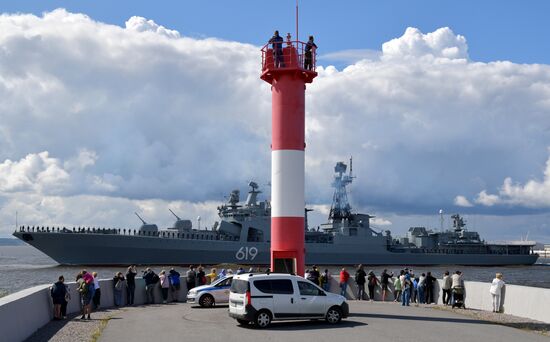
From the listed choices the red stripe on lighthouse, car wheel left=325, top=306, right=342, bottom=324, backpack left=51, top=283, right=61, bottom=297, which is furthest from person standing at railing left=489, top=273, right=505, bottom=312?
backpack left=51, top=283, right=61, bottom=297

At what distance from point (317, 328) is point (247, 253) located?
56.2 m

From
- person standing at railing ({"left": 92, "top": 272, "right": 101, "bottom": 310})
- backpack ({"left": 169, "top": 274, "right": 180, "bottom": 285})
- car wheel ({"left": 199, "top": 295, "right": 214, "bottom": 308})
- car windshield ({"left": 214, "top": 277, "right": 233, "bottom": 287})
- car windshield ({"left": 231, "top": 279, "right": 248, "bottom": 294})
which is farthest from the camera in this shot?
backpack ({"left": 169, "top": 274, "right": 180, "bottom": 285})

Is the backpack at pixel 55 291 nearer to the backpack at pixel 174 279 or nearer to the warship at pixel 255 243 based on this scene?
the backpack at pixel 174 279

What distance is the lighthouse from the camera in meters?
20.2

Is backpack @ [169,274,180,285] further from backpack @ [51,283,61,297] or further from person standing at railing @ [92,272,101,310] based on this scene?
backpack @ [51,283,61,297]

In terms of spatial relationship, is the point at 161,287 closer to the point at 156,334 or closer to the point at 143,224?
the point at 156,334

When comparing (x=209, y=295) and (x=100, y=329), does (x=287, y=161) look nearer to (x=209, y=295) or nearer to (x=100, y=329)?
(x=209, y=295)

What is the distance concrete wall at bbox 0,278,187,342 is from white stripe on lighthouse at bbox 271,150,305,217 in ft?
23.4

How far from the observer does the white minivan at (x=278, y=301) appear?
16.6 m

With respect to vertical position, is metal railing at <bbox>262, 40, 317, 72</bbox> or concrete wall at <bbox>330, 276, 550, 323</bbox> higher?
metal railing at <bbox>262, 40, 317, 72</bbox>

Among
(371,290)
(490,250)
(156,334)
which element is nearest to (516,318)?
(371,290)

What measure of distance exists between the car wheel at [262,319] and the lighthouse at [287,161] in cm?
378

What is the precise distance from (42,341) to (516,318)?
44.9ft

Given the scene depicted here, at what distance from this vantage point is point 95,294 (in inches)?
805
